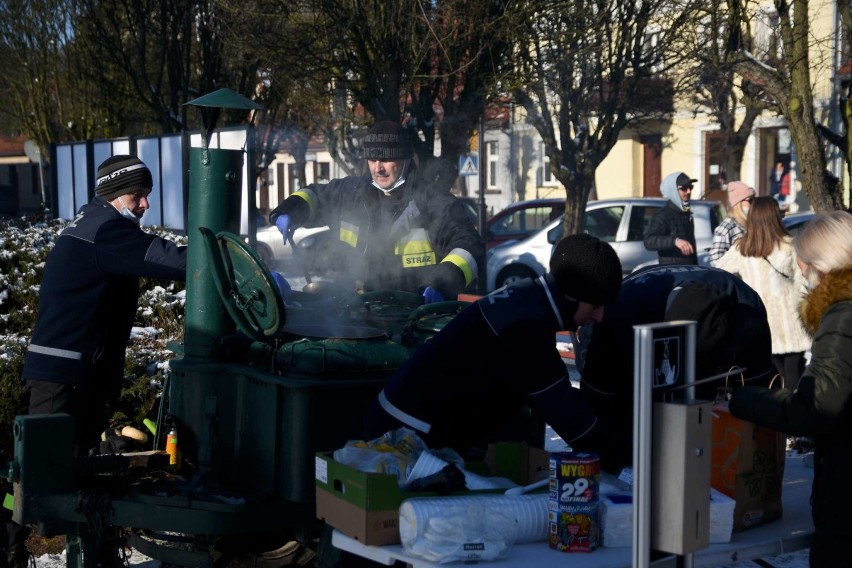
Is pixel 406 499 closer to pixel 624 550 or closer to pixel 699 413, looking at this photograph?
pixel 624 550

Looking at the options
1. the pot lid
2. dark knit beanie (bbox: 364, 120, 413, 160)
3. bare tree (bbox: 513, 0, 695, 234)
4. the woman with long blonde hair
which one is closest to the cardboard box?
the pot lid

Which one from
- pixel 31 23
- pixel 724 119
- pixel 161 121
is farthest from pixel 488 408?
pixel 724 119

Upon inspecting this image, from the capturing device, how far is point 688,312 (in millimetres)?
4004

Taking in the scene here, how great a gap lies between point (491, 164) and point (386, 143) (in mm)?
34984

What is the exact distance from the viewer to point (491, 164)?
39.7 meters

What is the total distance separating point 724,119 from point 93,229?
25.1m

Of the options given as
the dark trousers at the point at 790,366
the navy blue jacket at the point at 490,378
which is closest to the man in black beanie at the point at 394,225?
the navy blue jacket at the point at 490,378

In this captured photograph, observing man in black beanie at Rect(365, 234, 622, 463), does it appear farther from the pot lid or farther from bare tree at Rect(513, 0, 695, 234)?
bare tree at Rect(513, 0, 695, 234)

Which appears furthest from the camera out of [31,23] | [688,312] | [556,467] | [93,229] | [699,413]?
[31,23]

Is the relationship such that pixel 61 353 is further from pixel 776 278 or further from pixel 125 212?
pixel 776 278

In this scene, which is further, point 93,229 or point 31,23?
point 31,23

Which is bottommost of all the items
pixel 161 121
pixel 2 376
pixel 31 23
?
pixel 2 376

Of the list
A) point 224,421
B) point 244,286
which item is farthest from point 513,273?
point 244,286

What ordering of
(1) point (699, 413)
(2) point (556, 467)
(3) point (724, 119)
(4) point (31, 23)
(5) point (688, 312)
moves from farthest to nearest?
(3) point (724, 119)
(4) point (31, 23)
(5) point (688, 312)
(2) point (556, 467)
(1) point (699, 413)
